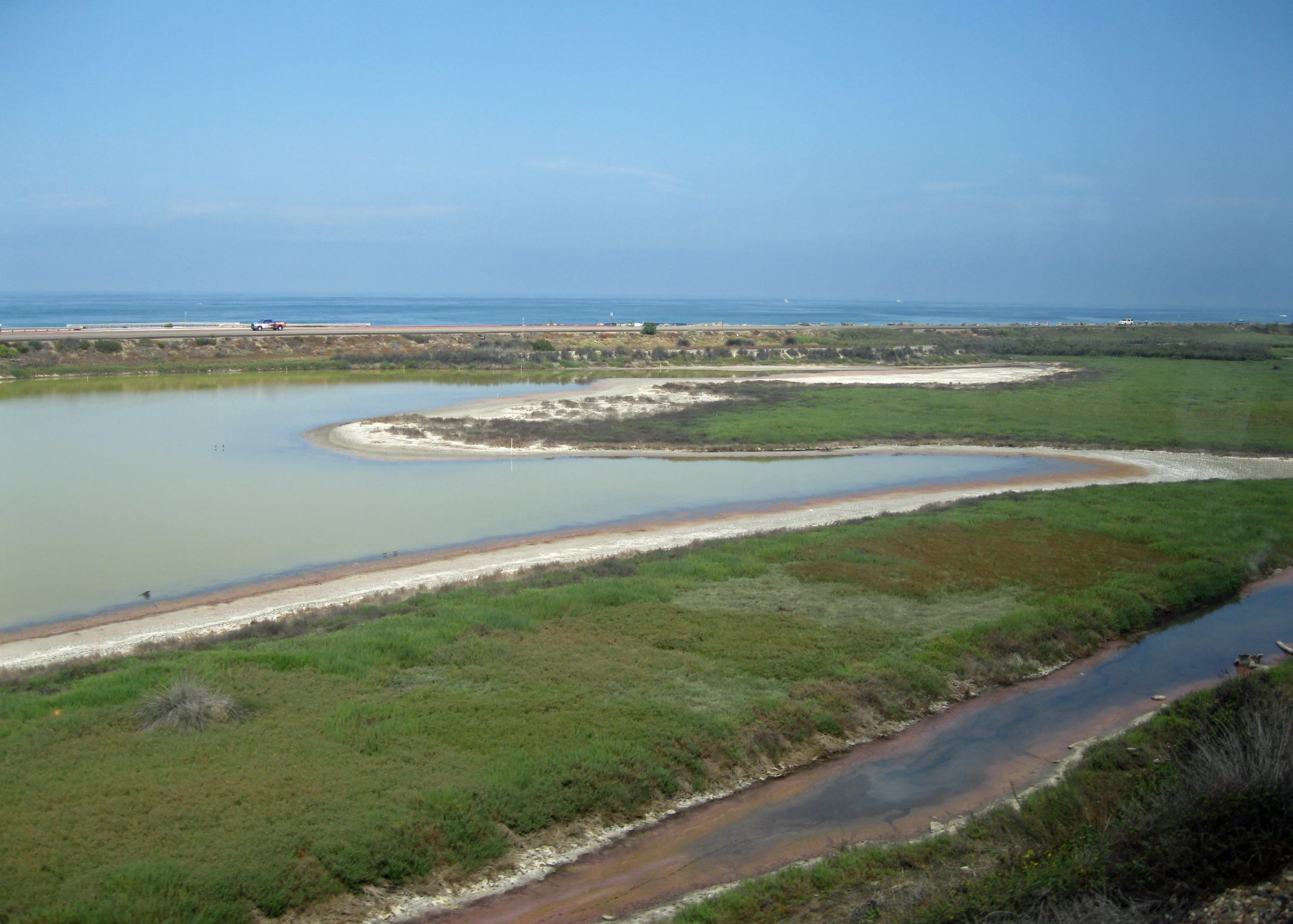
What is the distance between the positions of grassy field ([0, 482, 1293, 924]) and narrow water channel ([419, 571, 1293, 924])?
0.45 metres

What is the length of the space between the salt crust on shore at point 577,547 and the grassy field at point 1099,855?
9974 mm

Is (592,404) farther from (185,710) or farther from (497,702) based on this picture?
(185,710)

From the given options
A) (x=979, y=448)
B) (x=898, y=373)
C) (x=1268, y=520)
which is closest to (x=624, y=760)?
(x=1268, y=520)

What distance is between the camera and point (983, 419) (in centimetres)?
3975

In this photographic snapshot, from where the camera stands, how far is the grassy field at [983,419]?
34.6 meters

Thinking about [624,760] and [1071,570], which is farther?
[1071,570]

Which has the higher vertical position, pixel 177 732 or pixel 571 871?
pixel 177 732

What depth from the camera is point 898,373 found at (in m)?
60.6

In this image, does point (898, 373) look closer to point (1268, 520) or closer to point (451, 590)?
point (1268, 520)

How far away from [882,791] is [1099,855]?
359 cm

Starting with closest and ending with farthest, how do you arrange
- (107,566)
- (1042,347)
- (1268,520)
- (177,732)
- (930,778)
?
(177,732) → (930,778) → (107,566) → (1268,520) → (1042,347)

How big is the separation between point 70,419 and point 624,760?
35.1 meters

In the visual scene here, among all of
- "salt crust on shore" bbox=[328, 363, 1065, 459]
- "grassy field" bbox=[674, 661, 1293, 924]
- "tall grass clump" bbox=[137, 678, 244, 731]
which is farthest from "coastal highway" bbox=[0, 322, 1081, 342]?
"grassy field" bbox=[674, 661, 1293, 924]

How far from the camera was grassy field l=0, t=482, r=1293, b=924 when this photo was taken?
796 cm
